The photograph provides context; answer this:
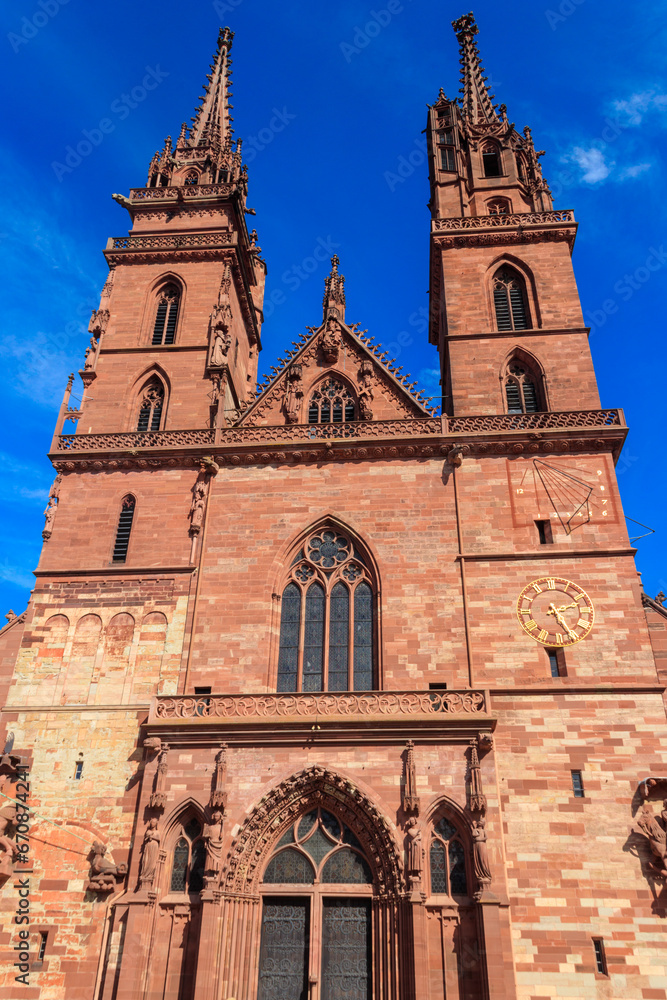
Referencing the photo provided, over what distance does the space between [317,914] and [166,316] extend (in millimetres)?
15199

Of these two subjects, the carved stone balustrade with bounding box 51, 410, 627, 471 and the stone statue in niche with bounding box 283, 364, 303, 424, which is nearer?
the carved stone balustrade with bounding box 51, 410, 627, 471

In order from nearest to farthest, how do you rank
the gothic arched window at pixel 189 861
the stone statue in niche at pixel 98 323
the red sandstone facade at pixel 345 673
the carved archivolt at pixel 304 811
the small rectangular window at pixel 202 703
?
1. the red sandstone facade at pixel 345 673
2. the carved archivolt at pixel 304 811
3. the gothic arched window at pixel 189 861
4. the small rectangular window at pixel 202 703
5. the stone statue in niche at pixel 98 323

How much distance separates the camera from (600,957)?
13312mm

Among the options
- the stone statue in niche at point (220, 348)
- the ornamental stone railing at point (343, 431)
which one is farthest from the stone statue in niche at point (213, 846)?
the stone statue in niche at point (220, 348)

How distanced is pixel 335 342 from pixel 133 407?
5213mm

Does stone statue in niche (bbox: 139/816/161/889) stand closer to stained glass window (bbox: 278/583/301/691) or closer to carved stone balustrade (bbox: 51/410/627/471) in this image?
stained glass window (bbox: 278/583/301/691)

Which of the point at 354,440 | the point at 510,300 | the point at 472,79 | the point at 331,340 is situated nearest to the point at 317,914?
the point at 354,440

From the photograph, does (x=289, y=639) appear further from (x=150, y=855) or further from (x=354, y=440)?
(x=150, y=855)

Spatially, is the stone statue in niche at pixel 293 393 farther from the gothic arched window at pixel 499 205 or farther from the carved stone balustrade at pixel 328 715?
the gothic arched window at pixel 499 205

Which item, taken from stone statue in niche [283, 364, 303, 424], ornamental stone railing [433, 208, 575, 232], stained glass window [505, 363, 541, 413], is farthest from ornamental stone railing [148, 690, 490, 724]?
ornamental stone railing [433, 208, 575, 232]

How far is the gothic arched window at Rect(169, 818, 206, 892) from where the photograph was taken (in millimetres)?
14234

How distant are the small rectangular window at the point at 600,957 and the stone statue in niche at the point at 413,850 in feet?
9.58

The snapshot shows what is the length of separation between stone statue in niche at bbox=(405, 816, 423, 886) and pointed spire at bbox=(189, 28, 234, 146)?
73.3 feet

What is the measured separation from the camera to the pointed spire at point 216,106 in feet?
93.8
